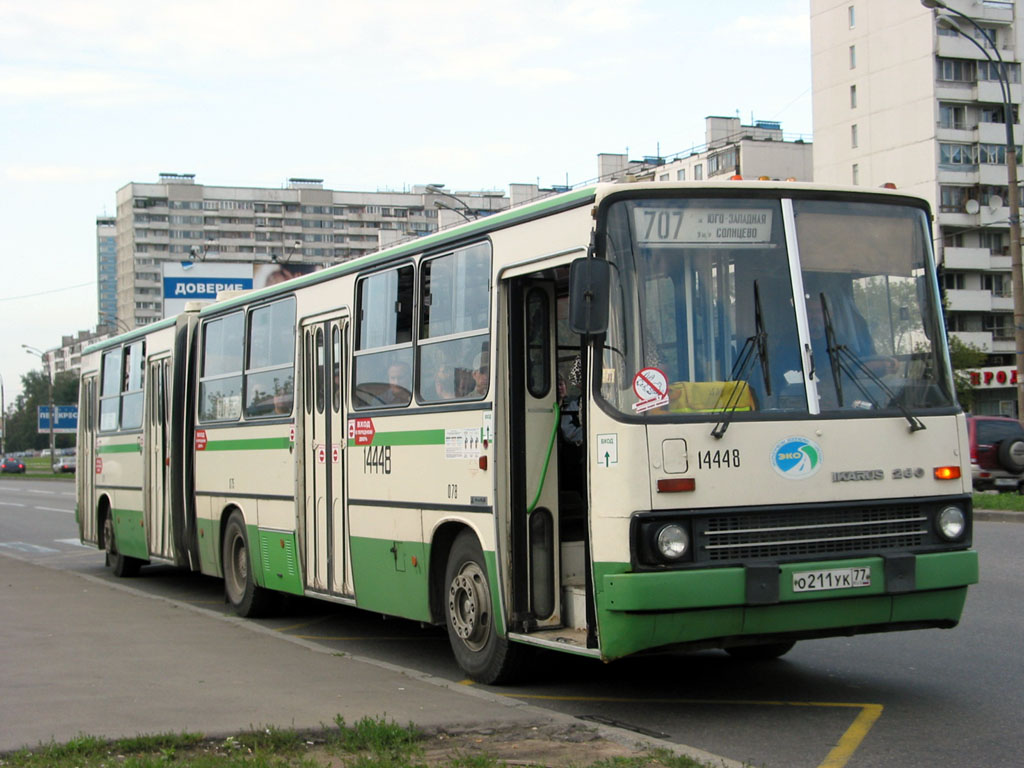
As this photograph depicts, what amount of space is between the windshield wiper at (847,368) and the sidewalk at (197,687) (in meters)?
2.35

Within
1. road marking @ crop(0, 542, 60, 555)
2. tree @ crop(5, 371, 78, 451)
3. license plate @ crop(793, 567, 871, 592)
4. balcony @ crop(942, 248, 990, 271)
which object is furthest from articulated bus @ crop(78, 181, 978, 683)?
tree @ crop(5, 371, 78, 451)

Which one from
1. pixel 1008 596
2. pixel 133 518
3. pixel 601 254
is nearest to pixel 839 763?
pixel 601 254

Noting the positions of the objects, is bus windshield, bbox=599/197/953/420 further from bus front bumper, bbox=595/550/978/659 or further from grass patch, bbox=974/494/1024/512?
grass patch, bbox=974/494/1024/512

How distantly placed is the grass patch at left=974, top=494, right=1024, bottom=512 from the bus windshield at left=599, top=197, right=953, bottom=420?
1501cm

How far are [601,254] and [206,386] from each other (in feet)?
26.8

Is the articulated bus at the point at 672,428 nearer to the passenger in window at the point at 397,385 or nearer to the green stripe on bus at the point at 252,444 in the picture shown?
the passenger in window at the point at 397,385

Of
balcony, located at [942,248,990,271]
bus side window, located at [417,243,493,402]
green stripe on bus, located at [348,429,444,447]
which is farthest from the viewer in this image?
balcony, located at [942,248,990,271]

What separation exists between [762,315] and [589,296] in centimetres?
105

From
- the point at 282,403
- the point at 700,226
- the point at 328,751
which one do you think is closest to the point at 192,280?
the point at 282,403

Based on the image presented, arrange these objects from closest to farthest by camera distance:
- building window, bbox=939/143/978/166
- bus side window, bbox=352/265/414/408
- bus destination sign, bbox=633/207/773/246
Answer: bus destination sign, bbox=633/207/773/246, bus side window, bbox=352/265/414/408, building window, bbox=939/143/978/166

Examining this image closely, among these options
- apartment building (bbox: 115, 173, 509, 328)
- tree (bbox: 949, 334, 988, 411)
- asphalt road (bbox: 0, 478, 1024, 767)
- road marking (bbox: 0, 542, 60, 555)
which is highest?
apartment building (bbox: 115, 173, 509, 328)

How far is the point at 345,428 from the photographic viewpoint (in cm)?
1120

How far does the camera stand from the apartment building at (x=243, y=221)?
172 metres

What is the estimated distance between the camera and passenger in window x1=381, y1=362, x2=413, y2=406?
→ 10102 mm
